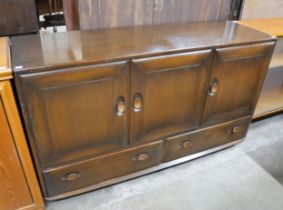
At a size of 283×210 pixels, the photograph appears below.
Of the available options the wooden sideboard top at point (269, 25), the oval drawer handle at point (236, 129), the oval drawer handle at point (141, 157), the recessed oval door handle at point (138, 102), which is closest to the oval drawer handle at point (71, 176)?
the oval drawer handle at point (141, 157)

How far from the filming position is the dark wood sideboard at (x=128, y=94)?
98 centimetres

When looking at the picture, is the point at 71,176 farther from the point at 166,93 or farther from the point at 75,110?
the point at 166,93

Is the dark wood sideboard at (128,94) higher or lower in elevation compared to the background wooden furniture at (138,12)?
lower

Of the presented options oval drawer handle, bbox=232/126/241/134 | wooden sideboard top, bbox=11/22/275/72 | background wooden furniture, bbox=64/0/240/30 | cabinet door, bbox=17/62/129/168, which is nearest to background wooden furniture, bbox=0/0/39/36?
background wooden furniture, bbox=64/0/240/30

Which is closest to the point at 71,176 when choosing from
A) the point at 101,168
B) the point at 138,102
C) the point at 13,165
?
the point at 101,168

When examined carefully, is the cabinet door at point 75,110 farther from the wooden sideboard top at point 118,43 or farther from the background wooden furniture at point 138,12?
the background wooden furniture at point 138,12

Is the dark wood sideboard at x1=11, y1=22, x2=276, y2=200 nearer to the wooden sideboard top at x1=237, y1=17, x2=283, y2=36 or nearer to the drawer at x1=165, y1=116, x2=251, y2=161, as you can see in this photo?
the drawer at x1=165, y1=116, x2=251, y2=161

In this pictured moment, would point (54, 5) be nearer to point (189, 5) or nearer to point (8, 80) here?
point (189, 5)

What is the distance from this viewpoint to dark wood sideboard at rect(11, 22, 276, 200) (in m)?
0.98

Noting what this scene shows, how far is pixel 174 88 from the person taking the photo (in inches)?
47.9

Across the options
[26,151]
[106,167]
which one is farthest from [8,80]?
[106,167]

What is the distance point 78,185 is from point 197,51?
0.94 meters

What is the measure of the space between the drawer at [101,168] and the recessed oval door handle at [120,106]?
26 cm

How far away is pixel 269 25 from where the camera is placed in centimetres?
160
